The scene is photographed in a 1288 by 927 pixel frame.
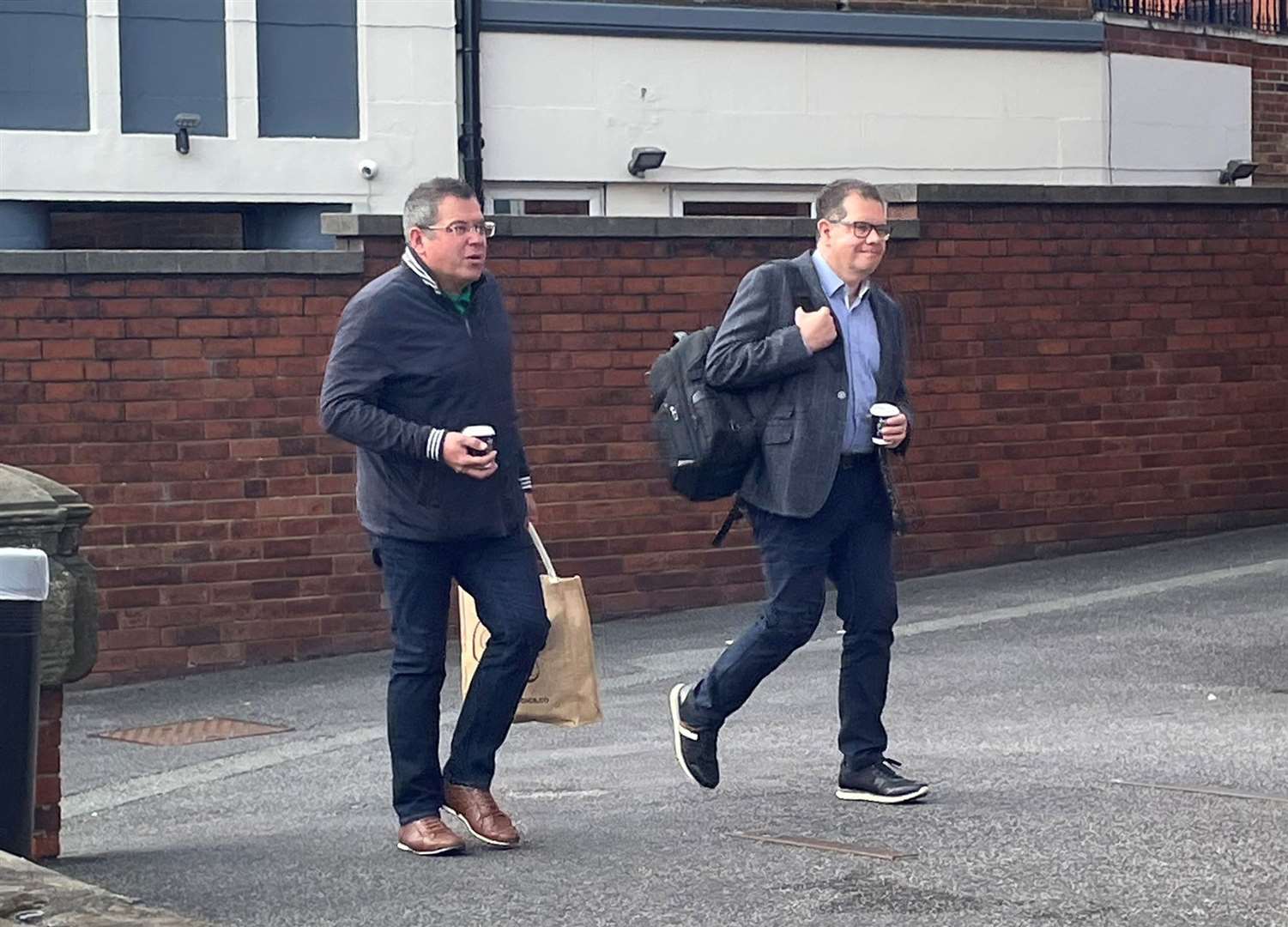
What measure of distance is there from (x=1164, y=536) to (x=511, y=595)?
24.1 feet

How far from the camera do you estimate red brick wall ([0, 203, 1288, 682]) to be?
1027 centimetres

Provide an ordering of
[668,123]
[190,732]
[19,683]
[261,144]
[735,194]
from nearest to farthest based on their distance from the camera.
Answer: [19,683] → [190,732] → [261,144] → [668,123] → [735,194]

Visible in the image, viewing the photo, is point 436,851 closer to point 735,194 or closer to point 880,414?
point 880,414

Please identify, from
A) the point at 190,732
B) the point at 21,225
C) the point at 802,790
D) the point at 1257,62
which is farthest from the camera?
the point at 1257,62

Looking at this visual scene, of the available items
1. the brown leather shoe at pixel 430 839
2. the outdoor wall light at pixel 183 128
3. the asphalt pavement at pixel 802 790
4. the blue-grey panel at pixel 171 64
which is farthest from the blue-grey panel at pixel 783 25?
the brown leather shoe at pixel 430 839

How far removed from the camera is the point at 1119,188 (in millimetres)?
12297

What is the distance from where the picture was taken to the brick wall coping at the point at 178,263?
10.1m

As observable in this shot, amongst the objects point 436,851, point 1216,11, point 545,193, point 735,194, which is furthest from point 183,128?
point 436,851

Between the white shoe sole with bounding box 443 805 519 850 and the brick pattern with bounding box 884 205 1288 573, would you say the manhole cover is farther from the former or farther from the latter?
the brick pattern with bounding box 884 205 1288 573

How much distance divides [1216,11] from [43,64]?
28.4 feet

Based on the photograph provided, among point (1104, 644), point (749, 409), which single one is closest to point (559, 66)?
point (1104, 644)

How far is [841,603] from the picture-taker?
645 cm

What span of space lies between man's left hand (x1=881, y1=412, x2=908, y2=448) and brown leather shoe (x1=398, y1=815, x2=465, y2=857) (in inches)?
60.7

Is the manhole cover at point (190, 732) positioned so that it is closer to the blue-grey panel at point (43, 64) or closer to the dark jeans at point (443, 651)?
the dark jeans at point (443, 651)
